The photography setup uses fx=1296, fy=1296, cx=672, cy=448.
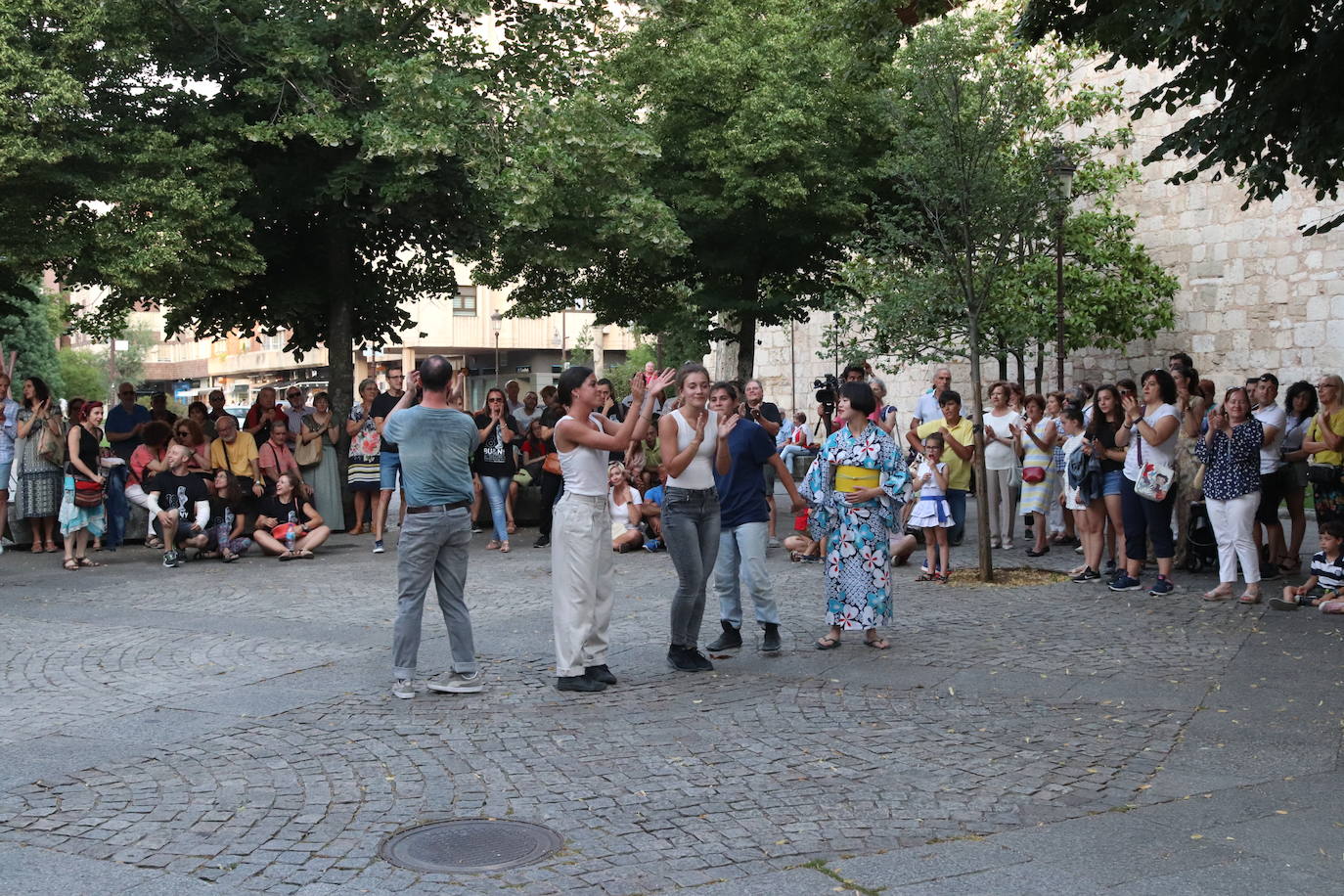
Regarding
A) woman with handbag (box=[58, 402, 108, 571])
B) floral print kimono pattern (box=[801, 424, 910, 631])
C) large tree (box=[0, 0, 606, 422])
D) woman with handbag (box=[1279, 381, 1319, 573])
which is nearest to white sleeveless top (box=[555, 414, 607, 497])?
floral print kimono pattern (box=[801, 424, 910, 631])

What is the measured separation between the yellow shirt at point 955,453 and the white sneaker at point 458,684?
6.99m

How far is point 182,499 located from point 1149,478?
9.95 metres

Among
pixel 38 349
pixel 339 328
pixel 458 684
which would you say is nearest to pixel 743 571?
pixel 458 684

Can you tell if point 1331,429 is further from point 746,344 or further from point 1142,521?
point 746,344

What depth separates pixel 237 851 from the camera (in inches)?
190

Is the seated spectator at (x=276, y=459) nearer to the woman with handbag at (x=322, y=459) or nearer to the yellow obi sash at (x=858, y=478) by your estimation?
the woman with handbag at (x=322, y=459)

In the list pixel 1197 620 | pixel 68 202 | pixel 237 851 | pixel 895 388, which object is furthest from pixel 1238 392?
pixel 895 388

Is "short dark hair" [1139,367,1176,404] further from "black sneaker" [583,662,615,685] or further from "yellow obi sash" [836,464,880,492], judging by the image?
"black sneaker" [583,662,615,685]

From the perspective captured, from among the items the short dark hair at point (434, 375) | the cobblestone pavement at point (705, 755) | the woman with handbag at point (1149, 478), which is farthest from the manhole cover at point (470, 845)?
the woman with handbag at point (1149, 478)

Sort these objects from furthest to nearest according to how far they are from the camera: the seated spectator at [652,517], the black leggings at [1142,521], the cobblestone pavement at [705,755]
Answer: the seated spectator at [652,517] < the black leggings at [1142,521] < the cobblestone pavement at [705,755]

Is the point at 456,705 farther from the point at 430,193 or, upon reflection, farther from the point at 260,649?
the point at 430,193

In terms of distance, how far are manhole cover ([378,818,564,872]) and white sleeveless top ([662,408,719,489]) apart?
320 centimetres

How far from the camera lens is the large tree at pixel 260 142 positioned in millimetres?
15484

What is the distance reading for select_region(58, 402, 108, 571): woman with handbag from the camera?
13.9m
